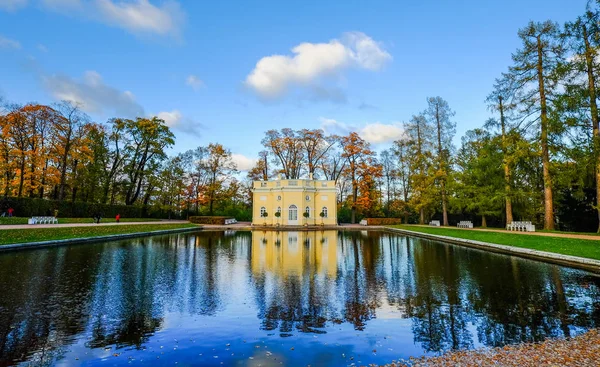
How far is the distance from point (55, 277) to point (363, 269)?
26.1 ft

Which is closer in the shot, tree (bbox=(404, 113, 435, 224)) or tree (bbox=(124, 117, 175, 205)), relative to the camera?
tree (bbox=(404, 113, 435, 224))

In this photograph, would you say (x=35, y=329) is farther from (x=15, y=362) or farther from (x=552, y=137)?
(x=552, y=137)

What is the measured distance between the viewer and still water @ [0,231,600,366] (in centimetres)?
398

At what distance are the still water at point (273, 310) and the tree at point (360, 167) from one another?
26.4 meters

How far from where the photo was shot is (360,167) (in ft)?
120

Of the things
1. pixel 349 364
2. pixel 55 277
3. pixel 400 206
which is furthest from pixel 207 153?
pixel 349 364

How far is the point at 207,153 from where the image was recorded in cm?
4012

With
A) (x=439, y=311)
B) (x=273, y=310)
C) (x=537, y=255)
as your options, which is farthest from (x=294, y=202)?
(x=439, y=311)

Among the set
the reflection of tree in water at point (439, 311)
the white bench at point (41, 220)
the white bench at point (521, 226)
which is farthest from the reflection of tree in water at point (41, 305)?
the white bench at point (521, 226)

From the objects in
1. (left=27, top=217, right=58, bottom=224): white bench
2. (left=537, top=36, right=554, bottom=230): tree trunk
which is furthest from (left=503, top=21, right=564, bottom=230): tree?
(left=27, top=217, right=58, bottom=224): white bench

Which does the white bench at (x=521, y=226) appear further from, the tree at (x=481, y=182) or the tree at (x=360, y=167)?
the tree at (x=360, y=167)

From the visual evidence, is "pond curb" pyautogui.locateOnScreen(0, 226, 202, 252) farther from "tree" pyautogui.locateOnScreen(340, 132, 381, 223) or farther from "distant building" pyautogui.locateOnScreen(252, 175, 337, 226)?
"tree" pyautogui.locateOnScreen(340, 132, 381, 223)

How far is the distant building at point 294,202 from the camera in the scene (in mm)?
33000

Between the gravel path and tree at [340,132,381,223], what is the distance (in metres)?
32.0
